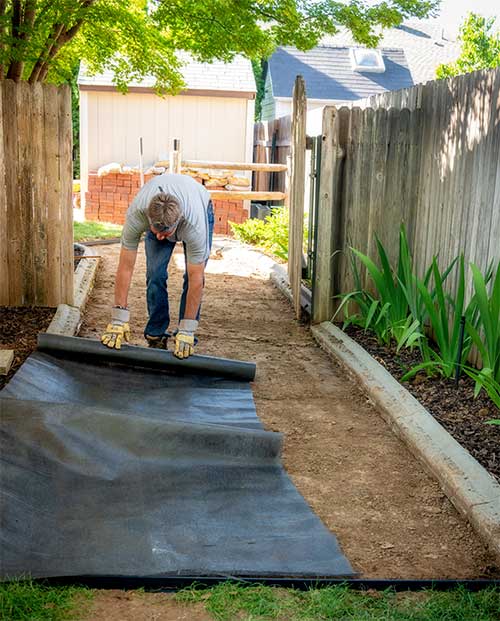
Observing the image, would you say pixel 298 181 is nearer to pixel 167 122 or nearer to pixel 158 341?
pixel 158 341

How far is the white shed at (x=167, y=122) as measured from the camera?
17031 mm

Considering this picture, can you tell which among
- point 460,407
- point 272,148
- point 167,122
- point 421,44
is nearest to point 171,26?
point 460,407

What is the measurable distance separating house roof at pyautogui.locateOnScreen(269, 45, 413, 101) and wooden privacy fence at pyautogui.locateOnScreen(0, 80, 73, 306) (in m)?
18.6

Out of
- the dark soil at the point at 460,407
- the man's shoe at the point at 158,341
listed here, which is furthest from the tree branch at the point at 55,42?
the dark soil at the point at 460,407

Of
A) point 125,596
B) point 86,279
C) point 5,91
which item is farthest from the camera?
point 86,279

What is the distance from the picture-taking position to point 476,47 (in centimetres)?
1833

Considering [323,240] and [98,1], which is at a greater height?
[98,1]

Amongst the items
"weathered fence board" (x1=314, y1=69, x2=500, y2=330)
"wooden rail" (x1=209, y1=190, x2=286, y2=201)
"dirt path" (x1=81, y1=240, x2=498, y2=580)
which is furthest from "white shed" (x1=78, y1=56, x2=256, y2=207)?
"weathered fence board" (x1=314, y1=69, x2=500, y2=330)

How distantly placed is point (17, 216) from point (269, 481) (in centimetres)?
374

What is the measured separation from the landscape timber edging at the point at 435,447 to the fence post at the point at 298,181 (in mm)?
1769

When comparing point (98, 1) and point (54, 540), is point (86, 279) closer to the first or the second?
point (98, 1)

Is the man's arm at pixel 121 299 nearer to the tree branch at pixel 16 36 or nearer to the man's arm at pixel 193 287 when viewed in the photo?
the man's arm at pixel 193 287

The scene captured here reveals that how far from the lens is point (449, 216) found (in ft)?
19.1

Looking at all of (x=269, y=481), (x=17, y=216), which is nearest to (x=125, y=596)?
(x=269, y=481)
